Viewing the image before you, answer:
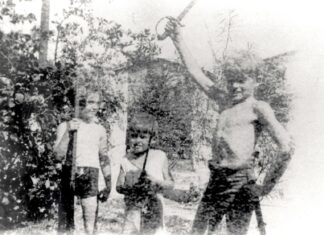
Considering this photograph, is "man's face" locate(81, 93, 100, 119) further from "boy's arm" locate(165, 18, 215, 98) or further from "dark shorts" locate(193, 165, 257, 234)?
"dark shorts" locate(193, 165, 257, 234)

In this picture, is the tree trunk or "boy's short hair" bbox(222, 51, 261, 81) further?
the tree trunk

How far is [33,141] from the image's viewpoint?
2.76 m

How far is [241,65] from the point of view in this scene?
7.25 feet

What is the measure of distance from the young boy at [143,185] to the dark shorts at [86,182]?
0.98 feet

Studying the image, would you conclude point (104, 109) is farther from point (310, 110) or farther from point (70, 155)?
point (310, 110)

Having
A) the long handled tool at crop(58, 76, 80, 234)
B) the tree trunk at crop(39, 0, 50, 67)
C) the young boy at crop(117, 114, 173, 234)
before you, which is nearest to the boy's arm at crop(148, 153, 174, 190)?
the young boy at crop(117, 114, 173, 234)

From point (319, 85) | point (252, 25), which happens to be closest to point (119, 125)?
point (252, 25)

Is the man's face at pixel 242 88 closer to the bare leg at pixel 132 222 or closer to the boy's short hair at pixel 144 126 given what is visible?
the boy's short hair at pixel 144 126

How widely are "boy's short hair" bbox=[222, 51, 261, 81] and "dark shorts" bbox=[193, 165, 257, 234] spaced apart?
510 millimetres

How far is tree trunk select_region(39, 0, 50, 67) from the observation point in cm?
273

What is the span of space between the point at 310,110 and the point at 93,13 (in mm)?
1834

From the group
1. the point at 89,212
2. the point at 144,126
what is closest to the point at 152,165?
the point at 144,126

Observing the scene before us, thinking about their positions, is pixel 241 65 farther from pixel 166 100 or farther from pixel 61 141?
pixel 61 141

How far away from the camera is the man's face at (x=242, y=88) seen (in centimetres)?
221
